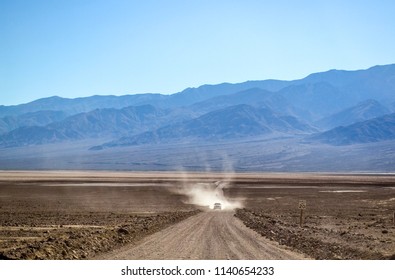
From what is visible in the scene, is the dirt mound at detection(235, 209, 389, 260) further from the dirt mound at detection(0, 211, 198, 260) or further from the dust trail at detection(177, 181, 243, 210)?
the dust trail at detection(177, 181, 243, 210)

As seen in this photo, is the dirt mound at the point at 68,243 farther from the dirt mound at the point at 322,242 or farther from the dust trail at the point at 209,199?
the dust trail at the point at 209,199

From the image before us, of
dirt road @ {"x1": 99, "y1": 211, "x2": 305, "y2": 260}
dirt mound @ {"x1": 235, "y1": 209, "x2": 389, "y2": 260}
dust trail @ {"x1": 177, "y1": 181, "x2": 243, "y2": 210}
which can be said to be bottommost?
dust trail @ {"x1": 177, "y1": 181, "x2": 243, "y2": 210}

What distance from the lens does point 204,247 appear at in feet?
66.3

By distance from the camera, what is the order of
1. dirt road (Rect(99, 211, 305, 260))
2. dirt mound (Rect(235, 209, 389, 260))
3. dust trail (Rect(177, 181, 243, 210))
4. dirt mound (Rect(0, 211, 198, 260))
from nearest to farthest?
dirt mound (Rect(0, 211, 198, 260)) → dirt road (Rect(99, 211, 305, 260)) → dirt mound (Rect(235, 209, 389, 260)) → dust trail (Rect(177, 181, 243, 210))

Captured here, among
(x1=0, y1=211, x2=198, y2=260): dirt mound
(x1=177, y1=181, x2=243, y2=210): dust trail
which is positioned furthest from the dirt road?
(x1=177, y1=181, x2=243, y2=210): dust trail

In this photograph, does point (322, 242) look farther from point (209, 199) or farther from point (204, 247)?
point (209, 199)

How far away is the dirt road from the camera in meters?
17.9

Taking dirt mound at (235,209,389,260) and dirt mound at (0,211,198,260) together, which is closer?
dirt mound at (0,211,198,260)

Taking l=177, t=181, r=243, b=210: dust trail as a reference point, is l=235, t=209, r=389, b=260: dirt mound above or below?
above

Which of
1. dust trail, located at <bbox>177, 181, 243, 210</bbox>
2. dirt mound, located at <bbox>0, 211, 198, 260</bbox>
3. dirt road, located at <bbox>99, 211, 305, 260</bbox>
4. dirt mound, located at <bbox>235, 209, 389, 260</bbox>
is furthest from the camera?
dust trail, located at <bbox>177, 181, 243, 210</bbox>

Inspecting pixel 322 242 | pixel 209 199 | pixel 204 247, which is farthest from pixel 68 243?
pixel 209 199

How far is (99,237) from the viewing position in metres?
22.5
